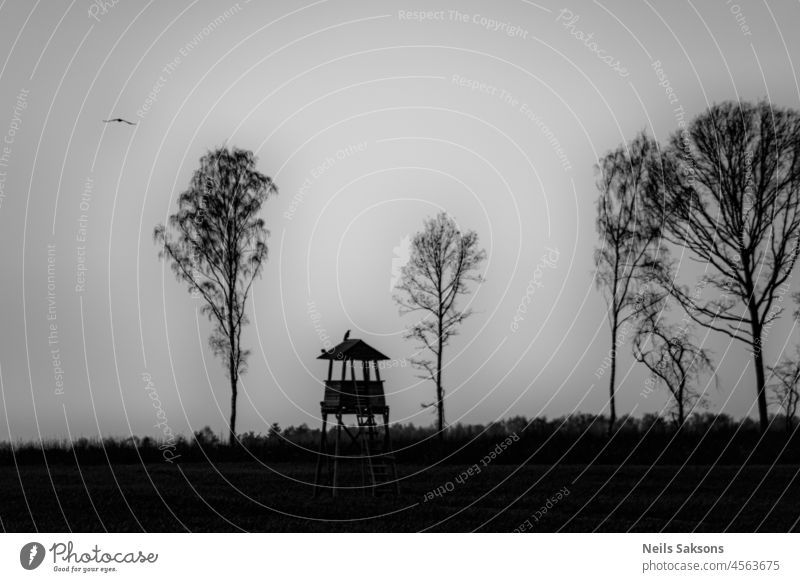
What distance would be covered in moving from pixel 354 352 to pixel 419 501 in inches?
191

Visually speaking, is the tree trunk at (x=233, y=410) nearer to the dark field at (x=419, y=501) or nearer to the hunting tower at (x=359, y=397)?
the dark field at (x=419, y=501)

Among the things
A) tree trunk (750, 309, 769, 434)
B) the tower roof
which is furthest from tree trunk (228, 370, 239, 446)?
tree trunk (750, 309, 769, 434)

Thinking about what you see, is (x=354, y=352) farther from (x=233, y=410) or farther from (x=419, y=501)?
(x=233, y=410)

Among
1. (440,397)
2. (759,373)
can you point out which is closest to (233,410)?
(440,397)

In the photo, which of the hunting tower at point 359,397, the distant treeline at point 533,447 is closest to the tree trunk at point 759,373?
the distant treeline at point 533,447

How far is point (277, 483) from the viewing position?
36562 mm

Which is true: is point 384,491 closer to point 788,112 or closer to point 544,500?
point 544,500

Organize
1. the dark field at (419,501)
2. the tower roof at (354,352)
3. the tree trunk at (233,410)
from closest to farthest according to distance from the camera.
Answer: the dark field at (419,501)
the tower roof at (354,352)
the tree trunk at (233,410)

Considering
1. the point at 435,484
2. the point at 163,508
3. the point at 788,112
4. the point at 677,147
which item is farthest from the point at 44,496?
the point at 788,112

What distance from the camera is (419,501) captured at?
32250 millimetres

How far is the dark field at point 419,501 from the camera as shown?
1090 inches

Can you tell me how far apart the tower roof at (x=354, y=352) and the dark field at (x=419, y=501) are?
425cm

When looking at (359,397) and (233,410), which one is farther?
(233,410)

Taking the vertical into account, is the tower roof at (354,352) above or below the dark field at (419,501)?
above
